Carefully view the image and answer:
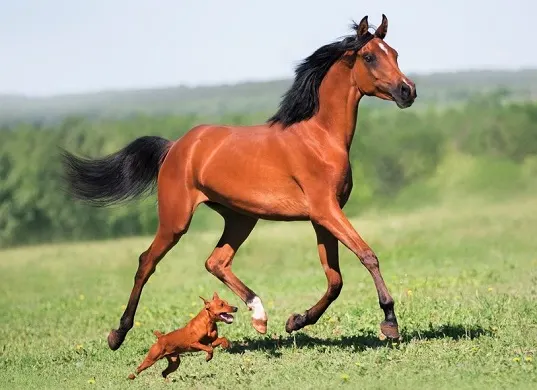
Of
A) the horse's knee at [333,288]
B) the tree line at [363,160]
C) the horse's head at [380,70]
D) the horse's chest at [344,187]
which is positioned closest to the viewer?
the horse's head at [380,70]

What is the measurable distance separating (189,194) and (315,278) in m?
7.34

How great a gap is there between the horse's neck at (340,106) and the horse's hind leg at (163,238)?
1.46 metres

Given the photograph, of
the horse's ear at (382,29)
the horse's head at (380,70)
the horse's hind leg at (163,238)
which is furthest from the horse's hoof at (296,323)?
the horse's ear at (382,29)

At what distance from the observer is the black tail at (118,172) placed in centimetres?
1123

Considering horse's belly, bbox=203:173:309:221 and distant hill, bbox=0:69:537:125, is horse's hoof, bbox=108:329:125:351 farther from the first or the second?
distant hill, bbox=0:69:537:125

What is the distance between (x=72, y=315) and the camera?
603 inches

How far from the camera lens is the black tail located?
11227 mm

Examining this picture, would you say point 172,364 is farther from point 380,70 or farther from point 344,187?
point 380,70

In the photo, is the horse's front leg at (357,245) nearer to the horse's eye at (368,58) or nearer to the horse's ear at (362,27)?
the horse's eye at (368,58)

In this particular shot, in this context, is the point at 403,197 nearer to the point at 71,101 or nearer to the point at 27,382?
the point at 71,101

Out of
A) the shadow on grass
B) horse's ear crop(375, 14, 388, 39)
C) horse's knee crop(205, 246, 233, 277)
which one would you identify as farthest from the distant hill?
horse's ear crop(375, 14, 388, 39)

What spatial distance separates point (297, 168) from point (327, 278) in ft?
3.16

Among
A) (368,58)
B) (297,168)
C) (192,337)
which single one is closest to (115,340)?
(192,337)

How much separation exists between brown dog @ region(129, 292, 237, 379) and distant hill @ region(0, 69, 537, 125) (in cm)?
1948
